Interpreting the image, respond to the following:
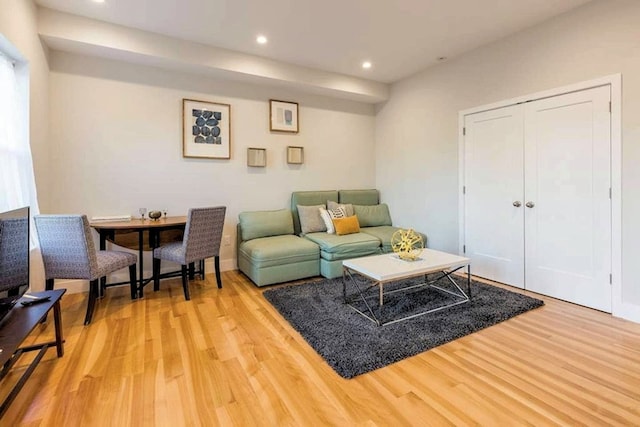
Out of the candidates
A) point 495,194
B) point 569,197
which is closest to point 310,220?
point 495,194

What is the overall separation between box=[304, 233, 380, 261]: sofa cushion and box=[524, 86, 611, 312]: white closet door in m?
1.65

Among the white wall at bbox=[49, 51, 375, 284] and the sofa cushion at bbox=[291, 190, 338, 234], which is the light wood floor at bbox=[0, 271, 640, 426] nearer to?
the white wall at bbox=[49, 51, 375, 284]

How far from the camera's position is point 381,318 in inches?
102

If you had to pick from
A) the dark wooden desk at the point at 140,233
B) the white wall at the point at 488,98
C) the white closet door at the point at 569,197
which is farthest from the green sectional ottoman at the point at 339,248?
the white closet door at the point at 569,197

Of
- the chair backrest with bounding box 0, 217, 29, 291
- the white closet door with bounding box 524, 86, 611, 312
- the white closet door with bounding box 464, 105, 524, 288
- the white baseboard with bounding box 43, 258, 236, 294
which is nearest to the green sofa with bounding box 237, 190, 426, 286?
the white baseboard with bounding box 43, 258, 236, 294

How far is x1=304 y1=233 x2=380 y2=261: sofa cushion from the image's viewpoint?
369 centimetres

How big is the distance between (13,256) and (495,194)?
4076mm

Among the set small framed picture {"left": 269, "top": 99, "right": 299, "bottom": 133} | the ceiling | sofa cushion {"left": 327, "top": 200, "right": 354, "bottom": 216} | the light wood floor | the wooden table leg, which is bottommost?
the light wood floor

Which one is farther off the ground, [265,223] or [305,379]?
[265,223]

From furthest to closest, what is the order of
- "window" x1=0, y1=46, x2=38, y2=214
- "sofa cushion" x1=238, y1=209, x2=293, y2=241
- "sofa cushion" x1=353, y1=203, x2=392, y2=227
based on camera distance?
"sofa cushion" x1=353, y1=203, x2=392, y2=227
"sofa cushion" x1=238, y1=209, x2=293, y2=241
"window" x1=0, y1=46, x2=38, y2=214

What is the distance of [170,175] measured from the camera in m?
3.78

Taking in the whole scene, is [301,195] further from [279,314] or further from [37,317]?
[37,317]

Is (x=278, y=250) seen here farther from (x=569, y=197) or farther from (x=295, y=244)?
(x=569, y=197)

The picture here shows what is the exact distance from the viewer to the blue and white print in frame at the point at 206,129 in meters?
3.82
